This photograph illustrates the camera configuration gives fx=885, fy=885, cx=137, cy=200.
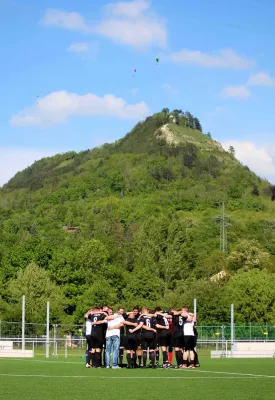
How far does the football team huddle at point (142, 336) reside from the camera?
79.6ft

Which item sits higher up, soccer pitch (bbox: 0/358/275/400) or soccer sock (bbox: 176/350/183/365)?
soccer sock (bbox: 176/350/183/365)

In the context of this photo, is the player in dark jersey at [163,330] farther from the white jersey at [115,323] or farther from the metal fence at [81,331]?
the metal fence at [81,331]

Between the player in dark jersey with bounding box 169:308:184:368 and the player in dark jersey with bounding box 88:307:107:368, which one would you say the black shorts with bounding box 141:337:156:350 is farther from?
the player in dark jersey with bounding box 88:307:107:368

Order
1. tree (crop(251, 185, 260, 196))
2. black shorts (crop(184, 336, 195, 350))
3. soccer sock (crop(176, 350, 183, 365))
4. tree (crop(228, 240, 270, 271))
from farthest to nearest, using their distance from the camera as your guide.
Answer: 1. tree (crop(251, 185, 260, 196))
2. tree (crop(228, 240, 270, 271))
3. soccer sock (crop(176, 350, 183, 365))
4. black shorts (crop(184, 336, 195, 350))

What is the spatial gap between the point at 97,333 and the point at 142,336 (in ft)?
4.13

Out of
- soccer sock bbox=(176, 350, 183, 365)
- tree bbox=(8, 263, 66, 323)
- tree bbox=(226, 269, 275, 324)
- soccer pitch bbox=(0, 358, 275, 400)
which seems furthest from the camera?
tree bbox=(226, 269, 275, 324)

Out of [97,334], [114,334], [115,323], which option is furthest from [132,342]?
[97,334]

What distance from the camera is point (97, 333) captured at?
24703mm

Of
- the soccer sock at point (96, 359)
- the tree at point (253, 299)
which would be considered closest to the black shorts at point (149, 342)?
the soccer sock at point (96, 359)

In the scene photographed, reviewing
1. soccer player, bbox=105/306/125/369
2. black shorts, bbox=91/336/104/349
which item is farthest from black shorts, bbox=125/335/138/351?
black shorts, bbox=91/336/104/349

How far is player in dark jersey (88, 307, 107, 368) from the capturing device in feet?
80.7

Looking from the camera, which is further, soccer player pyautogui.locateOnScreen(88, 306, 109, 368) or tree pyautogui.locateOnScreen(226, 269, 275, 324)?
tree pyautogui.locateOnScreen(226, 269, 275, 324)

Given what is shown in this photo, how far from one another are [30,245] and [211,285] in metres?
27.5

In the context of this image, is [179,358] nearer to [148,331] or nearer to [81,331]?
[148,331]
